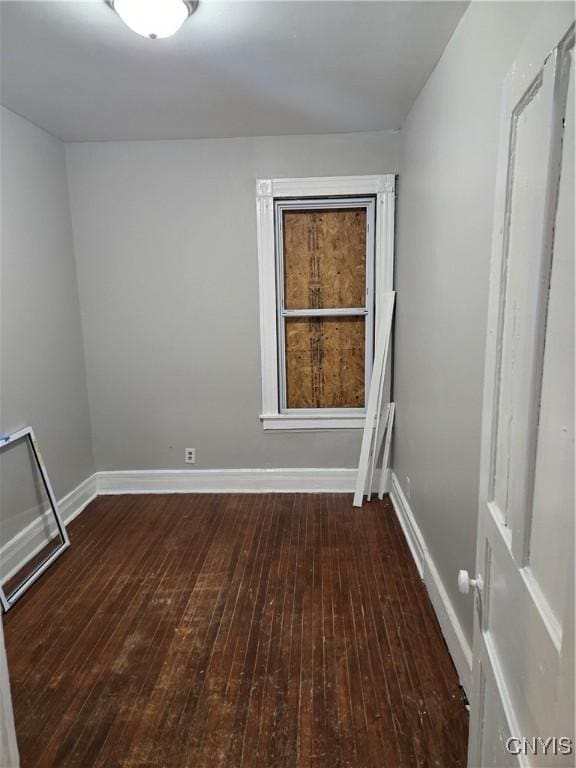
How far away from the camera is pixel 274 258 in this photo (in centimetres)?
324

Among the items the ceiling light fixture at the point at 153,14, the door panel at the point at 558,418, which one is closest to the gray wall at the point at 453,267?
the door panel at the point at 558,418

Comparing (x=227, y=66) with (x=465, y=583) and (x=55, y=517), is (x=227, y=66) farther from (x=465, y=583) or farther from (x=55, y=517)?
(x=55, y=517)

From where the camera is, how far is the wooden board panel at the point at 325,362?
3.40 metres

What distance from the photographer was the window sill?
3.42 meters

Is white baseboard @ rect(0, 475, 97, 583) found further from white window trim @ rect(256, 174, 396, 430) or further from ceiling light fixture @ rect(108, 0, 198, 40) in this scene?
ceiling light fixture @ rect(108, 0, 198, 40)

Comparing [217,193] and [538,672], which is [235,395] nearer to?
[217,193]

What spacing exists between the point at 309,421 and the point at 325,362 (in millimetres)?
472

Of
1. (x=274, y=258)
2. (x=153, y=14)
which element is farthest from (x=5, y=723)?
(x=274, y=258)

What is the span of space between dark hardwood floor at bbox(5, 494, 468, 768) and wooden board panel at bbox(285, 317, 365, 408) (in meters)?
0.97

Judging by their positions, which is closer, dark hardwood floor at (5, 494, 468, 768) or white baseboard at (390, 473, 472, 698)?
dark hardwood floor at (5, 494, 468, 768)

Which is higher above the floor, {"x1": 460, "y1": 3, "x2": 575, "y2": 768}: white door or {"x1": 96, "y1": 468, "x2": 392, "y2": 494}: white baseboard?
{"x1": 460, "y1": 3, "x2": 575, "y2": 768}: white door

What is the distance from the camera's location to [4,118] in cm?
251

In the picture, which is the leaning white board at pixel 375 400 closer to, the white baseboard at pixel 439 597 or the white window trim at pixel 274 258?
the white window trim at pixel 274 258

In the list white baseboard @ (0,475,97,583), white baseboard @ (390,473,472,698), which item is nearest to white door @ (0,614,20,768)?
white baseboard @ (0,475,97,583)
